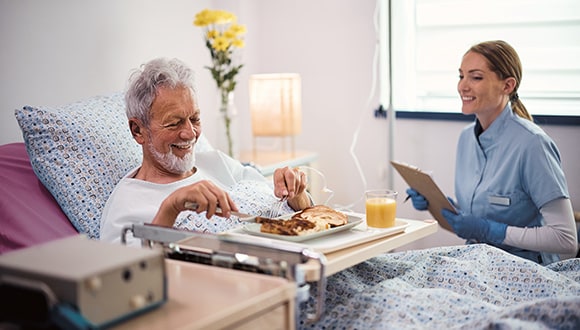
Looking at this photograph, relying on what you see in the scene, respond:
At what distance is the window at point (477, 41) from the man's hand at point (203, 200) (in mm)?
1869

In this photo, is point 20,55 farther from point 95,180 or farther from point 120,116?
point 95,180

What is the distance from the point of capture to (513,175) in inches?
98.8

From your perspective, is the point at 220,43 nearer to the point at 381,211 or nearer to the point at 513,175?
the point at 513,175

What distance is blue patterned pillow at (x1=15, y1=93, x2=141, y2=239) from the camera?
6.69 ft

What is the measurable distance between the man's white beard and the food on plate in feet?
1.55

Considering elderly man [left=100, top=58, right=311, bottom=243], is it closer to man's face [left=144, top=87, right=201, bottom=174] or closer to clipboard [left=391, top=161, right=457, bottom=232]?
man's face [left=144, top=87, right=201, bottom=174]

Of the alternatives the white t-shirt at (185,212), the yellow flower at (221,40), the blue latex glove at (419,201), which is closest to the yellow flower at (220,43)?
the yellow flower at (221,40)

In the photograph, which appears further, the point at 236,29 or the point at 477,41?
the point at 477,41

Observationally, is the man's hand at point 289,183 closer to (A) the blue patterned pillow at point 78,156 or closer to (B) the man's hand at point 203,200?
(B) the man's hand at point 203,200

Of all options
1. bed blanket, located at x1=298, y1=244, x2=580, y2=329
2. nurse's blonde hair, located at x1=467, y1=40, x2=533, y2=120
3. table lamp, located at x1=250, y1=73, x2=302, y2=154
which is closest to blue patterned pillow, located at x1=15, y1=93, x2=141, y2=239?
bed blanket, located at x1=298, y1=244, x2=580, y2=329

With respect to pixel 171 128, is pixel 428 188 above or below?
below

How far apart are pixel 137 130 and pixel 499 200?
1258 mm

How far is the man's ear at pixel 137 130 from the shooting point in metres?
2.06

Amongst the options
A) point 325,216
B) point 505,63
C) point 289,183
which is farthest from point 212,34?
point 325,216
